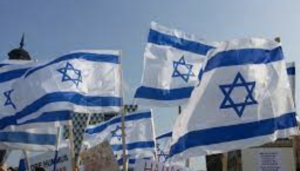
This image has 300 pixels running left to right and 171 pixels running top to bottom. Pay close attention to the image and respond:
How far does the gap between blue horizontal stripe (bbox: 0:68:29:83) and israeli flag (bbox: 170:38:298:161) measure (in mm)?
7261

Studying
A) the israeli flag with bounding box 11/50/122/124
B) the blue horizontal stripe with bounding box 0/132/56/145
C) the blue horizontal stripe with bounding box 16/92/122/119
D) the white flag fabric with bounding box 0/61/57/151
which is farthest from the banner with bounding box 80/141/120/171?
the blue horizontal stripe with bounding box 0/132/56/145

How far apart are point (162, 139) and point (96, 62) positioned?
9057mm

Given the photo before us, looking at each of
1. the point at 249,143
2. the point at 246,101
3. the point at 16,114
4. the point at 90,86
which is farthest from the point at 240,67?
the point at 16,114

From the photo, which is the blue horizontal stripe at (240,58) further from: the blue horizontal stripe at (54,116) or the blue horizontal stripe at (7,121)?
the blue horizontal stripe at (7,121)

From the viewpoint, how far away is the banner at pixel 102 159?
12.8 metres

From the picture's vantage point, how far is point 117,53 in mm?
16984

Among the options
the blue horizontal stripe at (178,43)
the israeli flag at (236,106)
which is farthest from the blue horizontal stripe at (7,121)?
the israeli flag at (236,106)

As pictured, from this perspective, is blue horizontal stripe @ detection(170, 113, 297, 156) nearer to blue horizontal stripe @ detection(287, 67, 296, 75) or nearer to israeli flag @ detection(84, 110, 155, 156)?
blue horizontal stripe @ detection(287, 67, 296, 75)

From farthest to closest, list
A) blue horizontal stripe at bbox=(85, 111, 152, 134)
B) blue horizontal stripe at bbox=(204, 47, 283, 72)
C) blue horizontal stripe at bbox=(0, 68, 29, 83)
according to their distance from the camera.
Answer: blue horizontal stripe at bbox=(85, 111, 152, 134) → blue horizontal stripe at bbox=(0, 68, 29, 83) → blue horizontal stripe at bbox=(204, 47, 283, 72)

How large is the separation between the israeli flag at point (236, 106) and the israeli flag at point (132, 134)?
32.6ft

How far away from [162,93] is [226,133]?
5.74 m

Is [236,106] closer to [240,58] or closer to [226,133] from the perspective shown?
[226,133]

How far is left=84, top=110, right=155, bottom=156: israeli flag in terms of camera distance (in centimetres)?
2230

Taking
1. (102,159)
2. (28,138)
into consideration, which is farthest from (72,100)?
(102,159)
